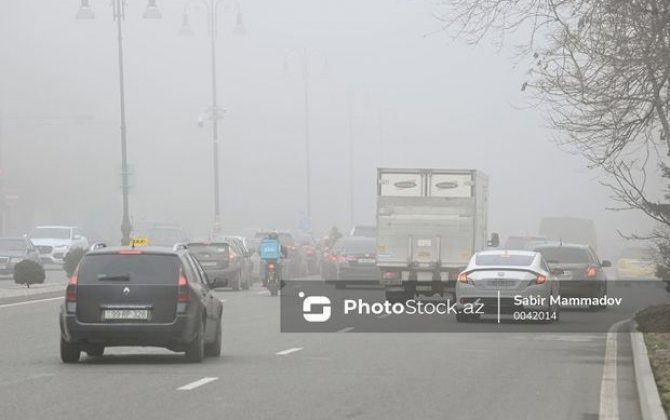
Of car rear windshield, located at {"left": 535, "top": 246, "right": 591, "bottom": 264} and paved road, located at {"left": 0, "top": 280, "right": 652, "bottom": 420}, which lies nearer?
paved road, located at {"left": 0, "top": 280, "right": 652, "bottom": 420}

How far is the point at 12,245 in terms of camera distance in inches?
2089

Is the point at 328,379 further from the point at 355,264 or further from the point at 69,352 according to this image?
the point at 355,264

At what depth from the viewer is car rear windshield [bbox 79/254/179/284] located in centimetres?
1886

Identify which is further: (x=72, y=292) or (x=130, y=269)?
(x=130, y=269)

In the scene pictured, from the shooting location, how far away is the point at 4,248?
173ft

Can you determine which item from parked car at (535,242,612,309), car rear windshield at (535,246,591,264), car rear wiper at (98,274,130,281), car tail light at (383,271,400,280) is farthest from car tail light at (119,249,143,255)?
car rear windshield at (535,246,591,264)

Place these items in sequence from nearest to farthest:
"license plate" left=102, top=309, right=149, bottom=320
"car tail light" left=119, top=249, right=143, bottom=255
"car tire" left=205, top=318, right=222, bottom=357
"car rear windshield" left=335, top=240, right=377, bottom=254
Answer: "license plate" left=102, top=309, right=149, bottom=320, "car tail light" left=119, top=249, right=143, bottom=255, "car tire" left=205, top=318, right=222, bottom=357, "car rear windshield" left=335, top=240, right=377, bottom=254

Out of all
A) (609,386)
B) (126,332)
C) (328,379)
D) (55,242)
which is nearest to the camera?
(609,386)

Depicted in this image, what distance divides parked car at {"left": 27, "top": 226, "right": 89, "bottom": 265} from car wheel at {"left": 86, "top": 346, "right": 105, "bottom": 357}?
144 ft

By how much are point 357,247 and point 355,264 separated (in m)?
0.89

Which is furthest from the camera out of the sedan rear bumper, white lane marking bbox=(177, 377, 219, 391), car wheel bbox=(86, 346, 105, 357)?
car wheel bbox=(86, 346, 105, 357)

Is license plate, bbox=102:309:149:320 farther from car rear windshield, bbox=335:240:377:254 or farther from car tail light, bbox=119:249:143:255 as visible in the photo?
car rear windshield, bbox=335:240:377:254

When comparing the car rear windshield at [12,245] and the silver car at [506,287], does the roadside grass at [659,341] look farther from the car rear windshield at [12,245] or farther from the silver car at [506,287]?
the car rear windshield at [12,245]

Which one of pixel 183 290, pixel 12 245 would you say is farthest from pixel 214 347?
pixel 12 245
